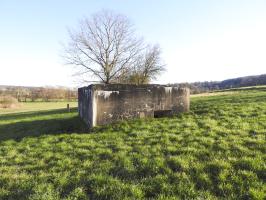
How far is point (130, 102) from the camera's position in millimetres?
12188

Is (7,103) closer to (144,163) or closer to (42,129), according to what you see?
(42,129)

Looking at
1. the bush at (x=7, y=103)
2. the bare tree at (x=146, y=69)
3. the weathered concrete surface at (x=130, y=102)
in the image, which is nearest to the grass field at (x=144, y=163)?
the weathered concrete surface at (x=130, y=102)

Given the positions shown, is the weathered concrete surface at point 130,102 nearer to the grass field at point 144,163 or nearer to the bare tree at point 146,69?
the grass field at point 144,163

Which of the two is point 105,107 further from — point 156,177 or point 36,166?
point 156,177

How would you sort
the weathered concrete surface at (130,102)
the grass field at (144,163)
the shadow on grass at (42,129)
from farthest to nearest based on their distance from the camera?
1. the shadow on grass at (42,129)
2. the weathered concrete surface at (130,102)
3. the grass field at (144,163)

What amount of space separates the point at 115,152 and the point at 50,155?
223 centimetres

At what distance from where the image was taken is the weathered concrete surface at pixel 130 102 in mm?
11409

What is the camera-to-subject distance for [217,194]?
4797mm

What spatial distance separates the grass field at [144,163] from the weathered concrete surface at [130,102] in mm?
1127

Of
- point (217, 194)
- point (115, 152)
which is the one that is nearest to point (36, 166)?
point (115, 152)

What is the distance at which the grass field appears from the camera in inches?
199

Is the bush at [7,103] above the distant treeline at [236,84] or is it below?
below

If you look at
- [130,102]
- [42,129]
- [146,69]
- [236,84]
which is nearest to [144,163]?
[130,102]

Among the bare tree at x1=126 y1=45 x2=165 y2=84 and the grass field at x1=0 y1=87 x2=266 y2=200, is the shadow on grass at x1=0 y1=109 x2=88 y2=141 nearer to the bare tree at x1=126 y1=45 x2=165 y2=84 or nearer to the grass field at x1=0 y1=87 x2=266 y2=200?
the grass field at x1=0 y1=87 x2=266 y2=200
